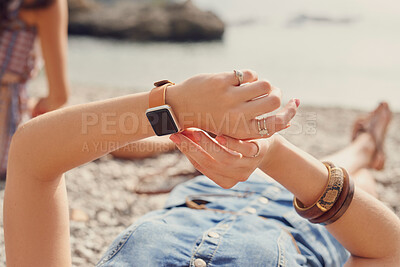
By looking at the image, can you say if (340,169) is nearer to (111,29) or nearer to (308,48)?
(308,48)

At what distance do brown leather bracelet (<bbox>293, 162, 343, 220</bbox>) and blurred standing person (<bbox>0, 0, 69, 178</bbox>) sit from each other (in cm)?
193

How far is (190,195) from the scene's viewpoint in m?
1.69

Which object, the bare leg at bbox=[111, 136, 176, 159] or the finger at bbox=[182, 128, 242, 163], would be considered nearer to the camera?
the finger at bbox=[182, 128, 242, 163]

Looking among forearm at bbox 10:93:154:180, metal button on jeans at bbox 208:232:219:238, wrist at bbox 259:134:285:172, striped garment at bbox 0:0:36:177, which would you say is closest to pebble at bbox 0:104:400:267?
striped garment at bbox 0:0:36:177

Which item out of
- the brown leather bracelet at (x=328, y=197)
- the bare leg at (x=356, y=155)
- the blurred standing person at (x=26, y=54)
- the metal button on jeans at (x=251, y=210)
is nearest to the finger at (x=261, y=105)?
the brown leather bracelet at (x=328, y=197)

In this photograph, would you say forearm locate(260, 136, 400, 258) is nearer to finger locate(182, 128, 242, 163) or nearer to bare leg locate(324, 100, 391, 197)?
finger locate(182, 128, 242, 163)

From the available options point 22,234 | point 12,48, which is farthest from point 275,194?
point 12,48

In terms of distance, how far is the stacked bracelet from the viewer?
120 centimetres

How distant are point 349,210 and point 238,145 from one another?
Answer: 44 centimetres

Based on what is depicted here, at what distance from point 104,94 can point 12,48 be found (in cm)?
246

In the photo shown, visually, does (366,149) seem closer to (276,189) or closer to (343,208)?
(276,189)

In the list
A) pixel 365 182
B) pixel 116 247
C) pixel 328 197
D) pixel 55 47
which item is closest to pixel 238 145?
pixel 328 197

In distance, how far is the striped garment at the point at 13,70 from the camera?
2523 mm

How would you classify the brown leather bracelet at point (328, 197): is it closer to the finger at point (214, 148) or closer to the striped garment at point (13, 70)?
the finger at point (214, 148)
